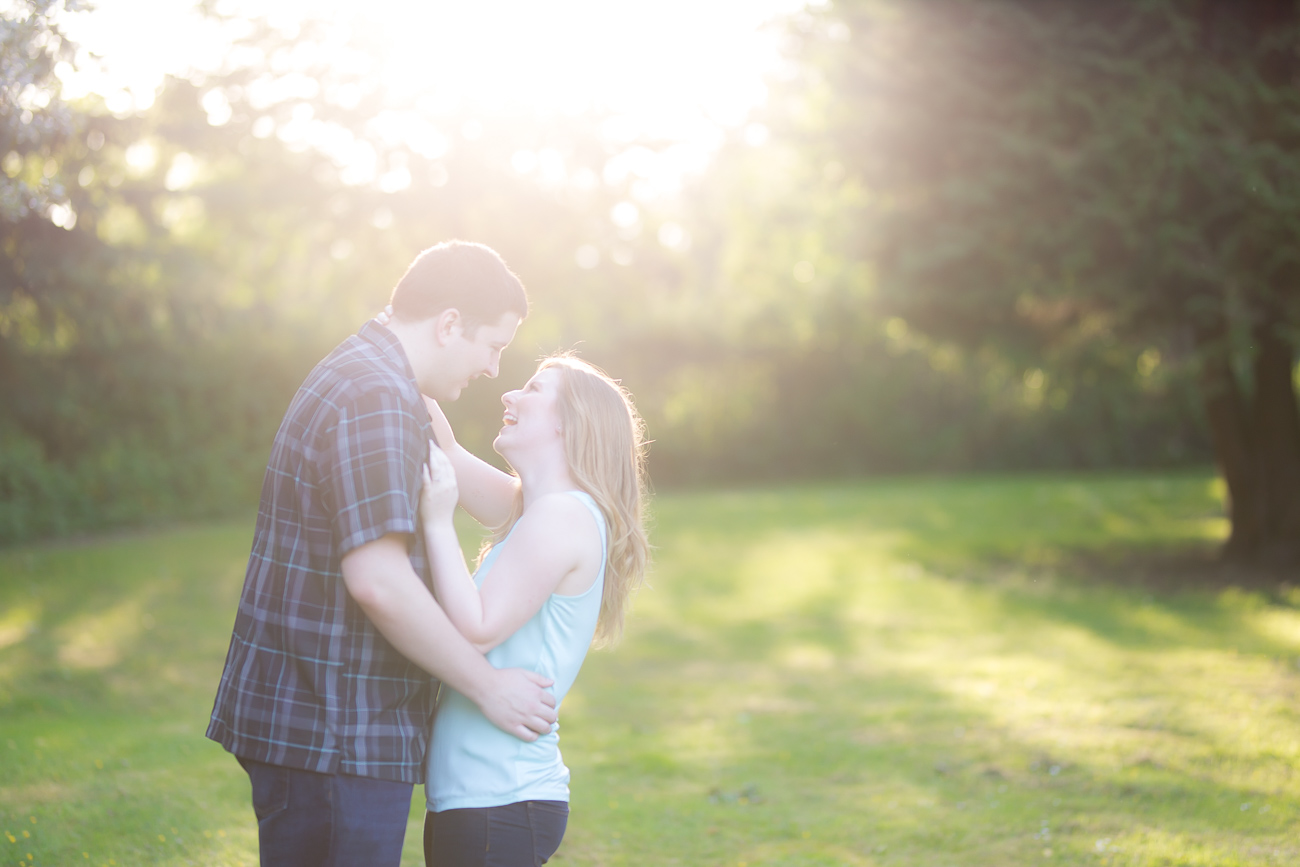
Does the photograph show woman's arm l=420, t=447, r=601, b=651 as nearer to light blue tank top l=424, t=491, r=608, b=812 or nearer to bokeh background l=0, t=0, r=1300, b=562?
→ light blue tank top l=424, t=491, r=608, b=812

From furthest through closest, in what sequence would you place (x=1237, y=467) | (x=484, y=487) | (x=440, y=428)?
(x=1237, y=467), (x=484, y=487), (x=440, y=428)

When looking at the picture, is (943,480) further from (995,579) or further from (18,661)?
(18,661)

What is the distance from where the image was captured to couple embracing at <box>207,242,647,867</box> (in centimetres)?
220

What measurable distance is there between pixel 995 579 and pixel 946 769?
20.9 ft

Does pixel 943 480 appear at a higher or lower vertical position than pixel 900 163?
lower

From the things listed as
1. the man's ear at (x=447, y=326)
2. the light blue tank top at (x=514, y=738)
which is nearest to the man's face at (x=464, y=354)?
the man's ear at (x=447, y=326)

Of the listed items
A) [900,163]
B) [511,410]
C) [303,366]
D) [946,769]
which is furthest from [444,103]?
[511,410]

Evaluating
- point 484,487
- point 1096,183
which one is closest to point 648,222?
point 1096,183

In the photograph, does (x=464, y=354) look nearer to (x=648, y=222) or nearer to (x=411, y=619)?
(x=411, y=619)

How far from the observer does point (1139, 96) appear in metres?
9.20

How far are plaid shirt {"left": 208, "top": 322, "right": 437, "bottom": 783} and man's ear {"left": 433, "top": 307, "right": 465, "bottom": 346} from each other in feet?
0.46

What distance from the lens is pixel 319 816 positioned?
2246 millimetres

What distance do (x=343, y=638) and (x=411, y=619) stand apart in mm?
199

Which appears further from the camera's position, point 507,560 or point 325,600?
point 507,560
